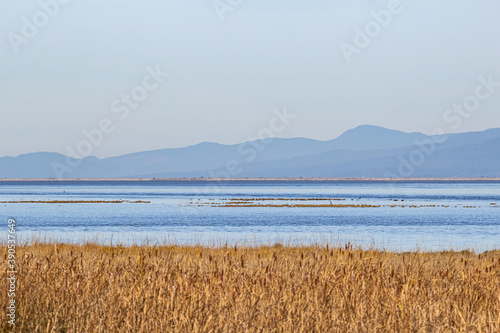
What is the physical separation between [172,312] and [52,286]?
111 inches

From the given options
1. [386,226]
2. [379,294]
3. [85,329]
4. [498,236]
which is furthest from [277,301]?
[386,226]

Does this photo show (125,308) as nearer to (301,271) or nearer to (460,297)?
(301,271)

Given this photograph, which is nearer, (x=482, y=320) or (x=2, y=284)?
(x=482, y=320)

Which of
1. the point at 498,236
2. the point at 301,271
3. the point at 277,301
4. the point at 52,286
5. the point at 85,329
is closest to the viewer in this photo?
the point at 85,329

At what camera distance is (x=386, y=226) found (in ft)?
160

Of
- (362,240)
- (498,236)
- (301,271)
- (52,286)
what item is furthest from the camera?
(498,236)

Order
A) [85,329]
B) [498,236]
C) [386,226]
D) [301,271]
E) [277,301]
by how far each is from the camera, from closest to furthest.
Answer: [85,329], [277,301], [301,271], [498,236], [386,226]

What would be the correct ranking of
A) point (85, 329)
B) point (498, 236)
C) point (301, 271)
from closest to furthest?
point (85, 329) → point (301, 271) → point (498, 236)

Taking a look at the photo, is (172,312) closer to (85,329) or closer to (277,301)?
(85,329)

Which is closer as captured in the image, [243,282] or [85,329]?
[85,329]

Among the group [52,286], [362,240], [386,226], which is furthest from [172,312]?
[386,226]

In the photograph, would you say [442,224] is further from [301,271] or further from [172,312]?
[172,312]

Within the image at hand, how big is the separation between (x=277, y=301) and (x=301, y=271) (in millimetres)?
3054

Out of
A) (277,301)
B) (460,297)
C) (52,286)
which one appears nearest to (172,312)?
(277,301)
